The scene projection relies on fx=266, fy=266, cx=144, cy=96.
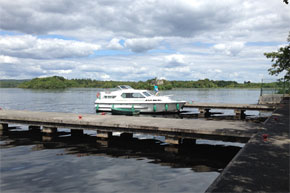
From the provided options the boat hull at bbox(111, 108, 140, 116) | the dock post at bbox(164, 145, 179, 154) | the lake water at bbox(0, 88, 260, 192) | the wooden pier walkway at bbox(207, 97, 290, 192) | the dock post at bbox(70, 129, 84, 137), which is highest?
the wooden pier walkway at bbox(207, 97, 290, 192)

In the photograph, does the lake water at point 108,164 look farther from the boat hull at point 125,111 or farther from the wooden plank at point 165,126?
the boat hull at point 125,111

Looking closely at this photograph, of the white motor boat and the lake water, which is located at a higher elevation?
the white motor boat

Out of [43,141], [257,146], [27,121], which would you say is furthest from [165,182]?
[27,121]

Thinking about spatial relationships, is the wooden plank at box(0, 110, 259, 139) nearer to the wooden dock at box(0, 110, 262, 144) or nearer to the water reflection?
the wooden dock at box(0, 110, 262, 144)

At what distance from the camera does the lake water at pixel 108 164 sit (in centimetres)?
840

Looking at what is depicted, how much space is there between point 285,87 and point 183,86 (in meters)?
161

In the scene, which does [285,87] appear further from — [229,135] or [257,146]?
[257,146]

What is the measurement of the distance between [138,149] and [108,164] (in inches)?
108

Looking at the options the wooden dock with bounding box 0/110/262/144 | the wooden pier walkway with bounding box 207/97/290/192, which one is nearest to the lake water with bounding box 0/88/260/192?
the wooden dock with bounding box 0/110/262/144

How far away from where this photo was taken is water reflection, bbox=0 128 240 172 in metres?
11.1

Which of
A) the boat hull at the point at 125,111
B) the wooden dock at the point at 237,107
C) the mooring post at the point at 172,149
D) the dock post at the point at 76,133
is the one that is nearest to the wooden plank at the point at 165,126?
the mooring post at the point at 172,149

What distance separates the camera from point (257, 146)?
28.4 ft

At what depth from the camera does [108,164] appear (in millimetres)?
10758

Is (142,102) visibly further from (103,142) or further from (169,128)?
(169,128)
